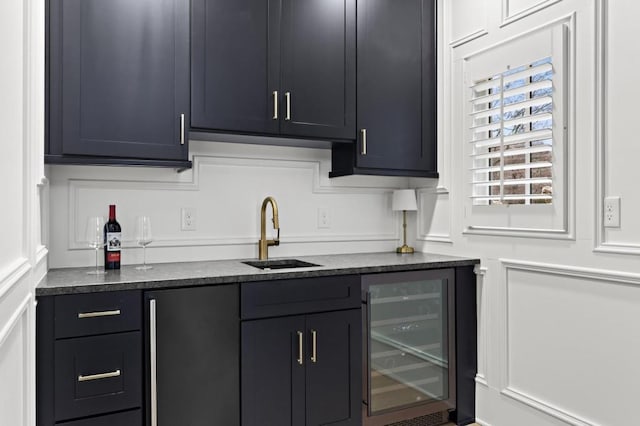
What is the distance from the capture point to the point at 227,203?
268 centimetres

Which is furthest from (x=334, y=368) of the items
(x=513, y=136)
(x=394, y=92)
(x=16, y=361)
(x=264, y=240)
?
(x=394, y=92)

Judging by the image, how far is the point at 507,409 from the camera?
8.09ft

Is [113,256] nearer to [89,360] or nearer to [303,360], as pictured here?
[89,360]

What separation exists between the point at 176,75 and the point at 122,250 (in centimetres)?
93

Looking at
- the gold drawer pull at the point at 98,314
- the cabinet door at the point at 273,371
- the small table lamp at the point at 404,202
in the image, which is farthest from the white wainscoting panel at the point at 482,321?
the gold drawer pull at the point at 98,314

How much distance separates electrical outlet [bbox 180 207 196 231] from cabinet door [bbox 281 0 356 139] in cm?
69

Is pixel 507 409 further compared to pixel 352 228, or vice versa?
pixel 352 228

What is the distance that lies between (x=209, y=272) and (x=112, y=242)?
1.65 ft

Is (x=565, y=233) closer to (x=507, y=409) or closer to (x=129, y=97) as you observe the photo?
(x=507, y=409)

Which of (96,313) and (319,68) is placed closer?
(96,313)

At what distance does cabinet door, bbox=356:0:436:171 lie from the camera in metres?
2.69

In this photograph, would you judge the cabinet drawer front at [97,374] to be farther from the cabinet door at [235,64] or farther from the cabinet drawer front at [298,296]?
the cabinet door at [235,64]

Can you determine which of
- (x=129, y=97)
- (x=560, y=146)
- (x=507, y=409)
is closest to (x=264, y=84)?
(x=129, y=97)

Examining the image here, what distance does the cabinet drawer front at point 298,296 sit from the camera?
2059 mm
